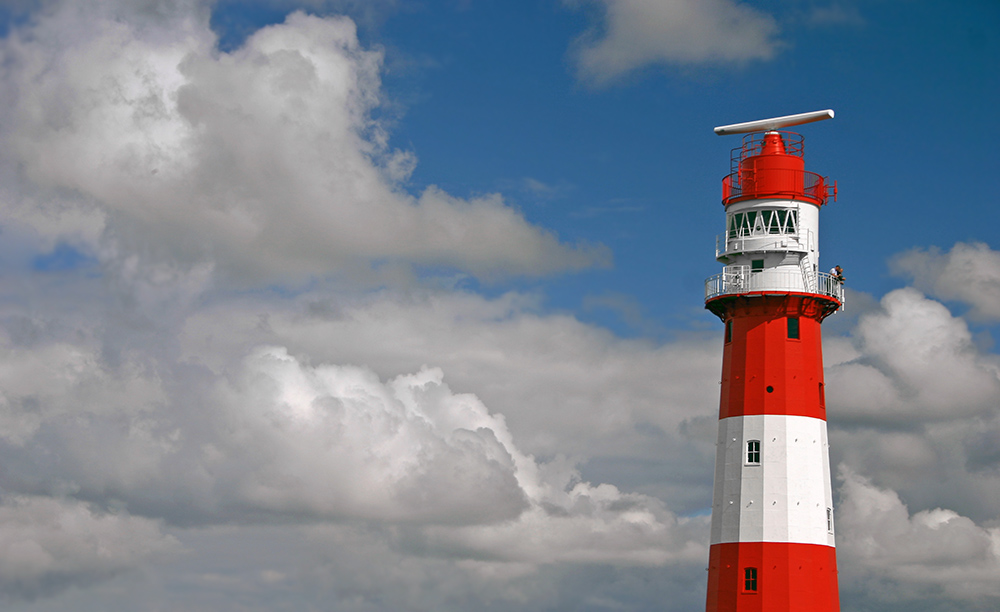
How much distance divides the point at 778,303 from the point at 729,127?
10745 mm

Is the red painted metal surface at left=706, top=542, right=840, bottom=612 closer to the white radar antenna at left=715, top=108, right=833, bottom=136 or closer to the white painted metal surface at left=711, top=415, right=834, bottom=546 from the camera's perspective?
the white painted metal surface at left=711, top=415, right=834, bottom=546

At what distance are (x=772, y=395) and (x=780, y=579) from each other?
32.2ft

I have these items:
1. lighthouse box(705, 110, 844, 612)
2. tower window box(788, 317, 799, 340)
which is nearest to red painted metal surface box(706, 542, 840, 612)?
lighthouse box(705, 110, 844, 612)

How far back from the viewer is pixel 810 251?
7450 centimetres

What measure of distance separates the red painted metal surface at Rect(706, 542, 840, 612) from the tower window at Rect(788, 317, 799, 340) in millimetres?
11352

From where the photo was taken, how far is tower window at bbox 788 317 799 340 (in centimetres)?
7362

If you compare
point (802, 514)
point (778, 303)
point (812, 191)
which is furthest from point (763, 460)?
point (812, 191)

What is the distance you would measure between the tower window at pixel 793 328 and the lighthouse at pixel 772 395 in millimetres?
55

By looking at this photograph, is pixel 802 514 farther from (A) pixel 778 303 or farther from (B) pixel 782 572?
(A) pixel 778 303

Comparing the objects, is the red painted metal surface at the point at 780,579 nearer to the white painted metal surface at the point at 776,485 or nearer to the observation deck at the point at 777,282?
the white painted metal surface at the point at 776,485

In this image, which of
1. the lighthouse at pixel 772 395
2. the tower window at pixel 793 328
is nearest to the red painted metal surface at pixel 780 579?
the lighthouse at pixel 772 395

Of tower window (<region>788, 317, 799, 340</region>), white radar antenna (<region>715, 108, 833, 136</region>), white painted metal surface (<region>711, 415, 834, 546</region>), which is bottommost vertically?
white painted metal surface (<region>711, 415, 834, 546</region>)

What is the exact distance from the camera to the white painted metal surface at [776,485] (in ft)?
234

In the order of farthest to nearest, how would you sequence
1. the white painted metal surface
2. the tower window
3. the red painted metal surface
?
the tower window → the white painted metal surface → the red painted metal surface
